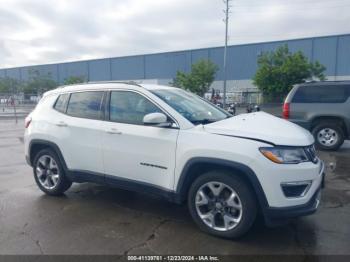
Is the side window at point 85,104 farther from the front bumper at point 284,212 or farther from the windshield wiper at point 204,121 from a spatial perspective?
the front bumper at point 284,212

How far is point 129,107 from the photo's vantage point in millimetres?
4172

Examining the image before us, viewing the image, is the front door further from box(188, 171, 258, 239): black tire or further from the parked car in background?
the parked car in background

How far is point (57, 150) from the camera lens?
4770mm

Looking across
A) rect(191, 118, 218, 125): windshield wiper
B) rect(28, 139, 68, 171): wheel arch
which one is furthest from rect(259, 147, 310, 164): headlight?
rect(28, 139, 68, 171): wheel arch

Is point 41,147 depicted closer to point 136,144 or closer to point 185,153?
point 136,144

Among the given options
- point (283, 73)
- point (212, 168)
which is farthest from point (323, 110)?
point (283, 73)

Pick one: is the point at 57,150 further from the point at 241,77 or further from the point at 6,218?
the point at 241,77

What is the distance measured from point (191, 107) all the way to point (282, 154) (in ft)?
4.81

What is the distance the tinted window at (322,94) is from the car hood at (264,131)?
18.0ft

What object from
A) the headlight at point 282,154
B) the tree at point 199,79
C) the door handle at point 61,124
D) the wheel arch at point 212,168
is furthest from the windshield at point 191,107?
the tree at point 199,79

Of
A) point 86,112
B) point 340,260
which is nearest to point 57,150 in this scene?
point 86,112

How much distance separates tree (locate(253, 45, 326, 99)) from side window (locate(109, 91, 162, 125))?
20.9 meters

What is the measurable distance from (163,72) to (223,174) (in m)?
56.6

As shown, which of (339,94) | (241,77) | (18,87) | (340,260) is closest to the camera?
(340,260)
